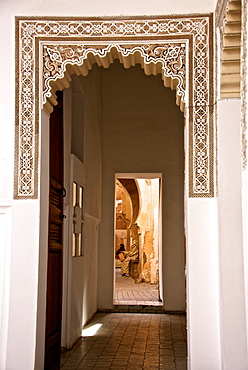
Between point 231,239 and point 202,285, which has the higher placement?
point 231,239

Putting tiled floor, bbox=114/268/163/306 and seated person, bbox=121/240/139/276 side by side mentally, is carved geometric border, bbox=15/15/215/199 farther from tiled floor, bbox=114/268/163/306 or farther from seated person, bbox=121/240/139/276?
seated person, bbox=121/240/139/276

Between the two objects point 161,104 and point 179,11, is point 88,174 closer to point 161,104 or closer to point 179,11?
point 161,104

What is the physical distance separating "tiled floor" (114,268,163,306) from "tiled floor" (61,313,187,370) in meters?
1.18

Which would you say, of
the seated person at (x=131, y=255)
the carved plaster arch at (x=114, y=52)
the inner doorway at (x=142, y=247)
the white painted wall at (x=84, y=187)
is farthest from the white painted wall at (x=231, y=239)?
the seated person at (x=131, y=255)

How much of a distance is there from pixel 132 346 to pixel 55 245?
7.90ft

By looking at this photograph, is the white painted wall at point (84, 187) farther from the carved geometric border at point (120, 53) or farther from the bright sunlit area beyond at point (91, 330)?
the carved geometric border at point (120, 53)

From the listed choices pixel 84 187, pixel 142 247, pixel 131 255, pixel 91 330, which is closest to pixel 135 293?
pixel 142 247

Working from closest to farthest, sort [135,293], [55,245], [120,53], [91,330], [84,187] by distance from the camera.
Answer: [120,53] → [55,245] → [84,187] → [91,330] → [135,293]

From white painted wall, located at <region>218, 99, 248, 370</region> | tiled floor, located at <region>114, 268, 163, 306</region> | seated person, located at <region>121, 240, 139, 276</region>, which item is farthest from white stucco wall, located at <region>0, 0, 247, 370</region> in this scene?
seated person, located at <region>121, 240, 139, 276</region>

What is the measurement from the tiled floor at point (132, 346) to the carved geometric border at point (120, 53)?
8.95 feet

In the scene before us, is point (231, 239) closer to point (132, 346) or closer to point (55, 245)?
point (55, 245)

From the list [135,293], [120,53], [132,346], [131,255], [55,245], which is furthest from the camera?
[131,255]

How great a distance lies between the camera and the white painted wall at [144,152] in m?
10.7

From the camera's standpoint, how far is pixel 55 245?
219 inches
